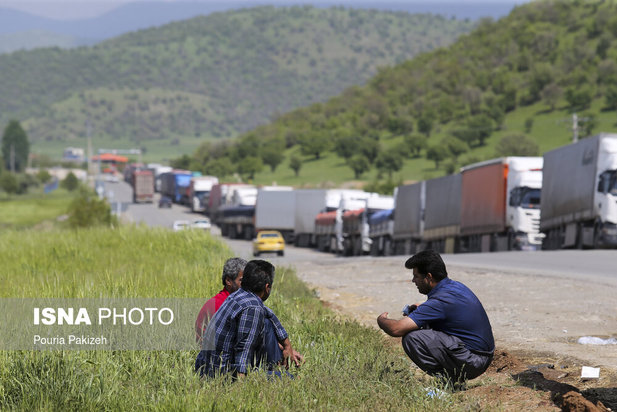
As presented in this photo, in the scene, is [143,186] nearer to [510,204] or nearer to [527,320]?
[510,204]

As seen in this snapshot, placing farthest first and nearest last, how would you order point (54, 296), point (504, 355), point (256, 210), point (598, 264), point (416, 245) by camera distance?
point (256, 210)
point (416, 245)
point (598, 264)
point (54, 296)
point (504, 355)

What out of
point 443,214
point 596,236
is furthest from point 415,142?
point 596,236

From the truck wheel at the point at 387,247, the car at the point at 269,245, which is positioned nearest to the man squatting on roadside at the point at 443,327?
the truck wheel at the point at 387,247

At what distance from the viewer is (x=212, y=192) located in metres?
78.4

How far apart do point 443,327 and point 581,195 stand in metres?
22.3

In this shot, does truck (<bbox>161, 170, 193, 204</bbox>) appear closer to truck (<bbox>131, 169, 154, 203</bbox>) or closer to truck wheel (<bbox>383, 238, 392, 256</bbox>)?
truck (<bbox>131, 169, 154, 203</bbox>)

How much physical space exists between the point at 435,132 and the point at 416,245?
348 ft

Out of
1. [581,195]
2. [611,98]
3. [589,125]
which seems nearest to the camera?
[581,195]

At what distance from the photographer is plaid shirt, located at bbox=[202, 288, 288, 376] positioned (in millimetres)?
7434

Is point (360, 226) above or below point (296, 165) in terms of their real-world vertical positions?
below

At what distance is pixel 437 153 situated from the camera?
12488 cm

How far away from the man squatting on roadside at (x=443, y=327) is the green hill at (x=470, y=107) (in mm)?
101904

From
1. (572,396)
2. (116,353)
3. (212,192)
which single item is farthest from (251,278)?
(212,192)

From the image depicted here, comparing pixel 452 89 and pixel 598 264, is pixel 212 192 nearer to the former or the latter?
pixel 598 264
